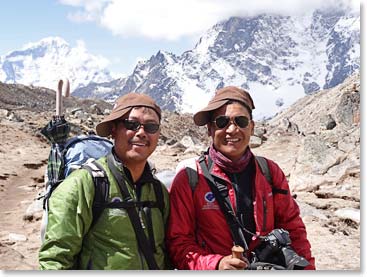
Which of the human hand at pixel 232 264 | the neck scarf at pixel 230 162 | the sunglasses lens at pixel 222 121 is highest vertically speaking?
the sunglasses lens at pixel 222 121

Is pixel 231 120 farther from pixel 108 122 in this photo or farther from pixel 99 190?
pixel 99 190

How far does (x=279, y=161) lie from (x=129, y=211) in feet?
36.0

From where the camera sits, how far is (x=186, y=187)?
103 inches

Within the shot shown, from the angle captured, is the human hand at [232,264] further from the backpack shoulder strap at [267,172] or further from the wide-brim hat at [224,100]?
the wide-brim hat at [224,100]

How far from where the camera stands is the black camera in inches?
98.6

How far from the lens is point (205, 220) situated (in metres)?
2.61

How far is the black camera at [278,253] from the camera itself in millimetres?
2504

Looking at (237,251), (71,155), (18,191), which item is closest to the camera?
(237,251)

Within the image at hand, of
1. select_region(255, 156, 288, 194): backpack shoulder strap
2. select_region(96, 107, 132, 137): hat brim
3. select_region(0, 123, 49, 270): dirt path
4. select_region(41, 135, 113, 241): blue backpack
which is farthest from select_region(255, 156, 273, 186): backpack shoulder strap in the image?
select_region(0, 123, 49, 270): dirt path

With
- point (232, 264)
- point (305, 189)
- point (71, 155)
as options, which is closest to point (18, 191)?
point (305, 189)

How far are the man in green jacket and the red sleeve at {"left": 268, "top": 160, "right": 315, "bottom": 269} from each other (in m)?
0.69

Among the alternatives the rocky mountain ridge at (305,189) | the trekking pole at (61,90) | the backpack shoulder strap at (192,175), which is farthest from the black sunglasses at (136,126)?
the rocky mountain ridge at (305,189)

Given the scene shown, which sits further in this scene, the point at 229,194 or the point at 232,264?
the point at 229,194

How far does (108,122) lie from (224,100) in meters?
0.68
